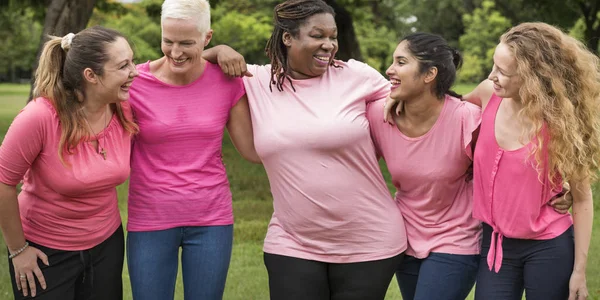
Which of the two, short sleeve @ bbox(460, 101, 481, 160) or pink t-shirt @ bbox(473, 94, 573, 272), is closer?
pink t-shirt @ bbox(473, 94, 573, 272)

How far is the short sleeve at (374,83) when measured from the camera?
4.02 metres

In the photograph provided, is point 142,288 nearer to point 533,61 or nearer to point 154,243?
point 154,243

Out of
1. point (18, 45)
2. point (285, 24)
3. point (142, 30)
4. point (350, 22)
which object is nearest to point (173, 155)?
point (285, 24)

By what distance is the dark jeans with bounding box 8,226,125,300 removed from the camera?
3.83m

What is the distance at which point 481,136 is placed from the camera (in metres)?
3.81

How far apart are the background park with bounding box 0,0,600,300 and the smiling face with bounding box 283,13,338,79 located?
86cm

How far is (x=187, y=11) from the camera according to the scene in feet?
12.7

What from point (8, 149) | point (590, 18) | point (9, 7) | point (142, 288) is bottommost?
point (9, 7)

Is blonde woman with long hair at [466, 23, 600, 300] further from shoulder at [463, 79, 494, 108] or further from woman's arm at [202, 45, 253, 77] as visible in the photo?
woman's arm at [202, 45, 253, 77]

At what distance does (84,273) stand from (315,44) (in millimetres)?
1549

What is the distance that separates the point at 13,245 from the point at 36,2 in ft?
52.0

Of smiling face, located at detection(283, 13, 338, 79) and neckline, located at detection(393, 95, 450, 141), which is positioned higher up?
smiling face, located at detection(283, 13, 338, 79)

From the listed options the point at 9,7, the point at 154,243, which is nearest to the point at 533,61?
the point at 154,243

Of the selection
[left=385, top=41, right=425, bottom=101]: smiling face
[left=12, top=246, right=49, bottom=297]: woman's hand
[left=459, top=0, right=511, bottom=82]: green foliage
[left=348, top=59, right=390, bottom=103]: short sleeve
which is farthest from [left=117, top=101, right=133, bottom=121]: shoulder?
[left=459, top=0, right=511, bottom=82]: green foliage
